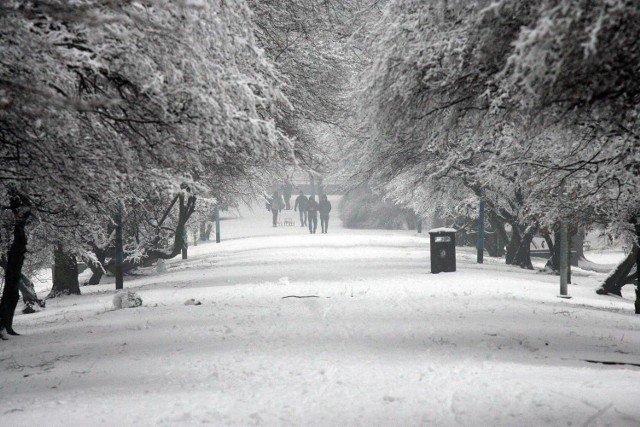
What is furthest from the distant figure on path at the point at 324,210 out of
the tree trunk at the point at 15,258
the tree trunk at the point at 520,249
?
the tree trunk at the point at 15,258

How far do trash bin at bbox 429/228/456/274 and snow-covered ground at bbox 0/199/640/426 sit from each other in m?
1.80

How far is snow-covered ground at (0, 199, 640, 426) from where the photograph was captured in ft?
19.2

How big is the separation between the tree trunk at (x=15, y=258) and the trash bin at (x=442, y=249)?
9018 mm

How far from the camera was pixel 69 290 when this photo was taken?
56.2 feet

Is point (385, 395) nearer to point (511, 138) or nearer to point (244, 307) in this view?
point (511, 138)

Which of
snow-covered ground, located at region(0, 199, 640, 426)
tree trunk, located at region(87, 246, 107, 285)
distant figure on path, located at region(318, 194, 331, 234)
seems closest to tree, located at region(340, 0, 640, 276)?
snow-covered ground, located at region(0, 199, 640, 426)

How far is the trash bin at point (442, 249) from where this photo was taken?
52.4 feet

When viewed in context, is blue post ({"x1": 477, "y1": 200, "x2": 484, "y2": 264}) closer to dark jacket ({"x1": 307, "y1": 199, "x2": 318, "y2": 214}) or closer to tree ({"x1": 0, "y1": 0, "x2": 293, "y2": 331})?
tree ({"x1": 0, "y1": 0, "x2": 293, "y2": 331})

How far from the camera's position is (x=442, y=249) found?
16.1 m

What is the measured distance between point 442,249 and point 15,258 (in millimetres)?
9407

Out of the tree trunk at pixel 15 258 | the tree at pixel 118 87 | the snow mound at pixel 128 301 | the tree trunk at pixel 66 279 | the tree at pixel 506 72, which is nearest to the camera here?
the tree at pixel 506 72

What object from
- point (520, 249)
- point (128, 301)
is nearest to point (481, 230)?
point (520, 249)

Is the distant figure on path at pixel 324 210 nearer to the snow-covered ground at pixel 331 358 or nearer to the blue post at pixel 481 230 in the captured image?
the blue post at pixel 481 230

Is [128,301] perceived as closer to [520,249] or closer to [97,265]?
[97,265]
